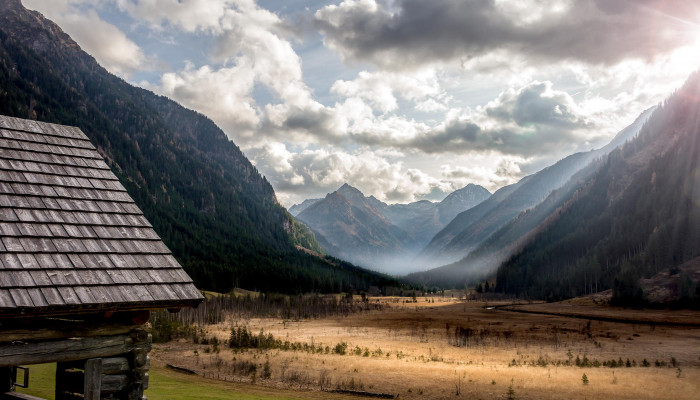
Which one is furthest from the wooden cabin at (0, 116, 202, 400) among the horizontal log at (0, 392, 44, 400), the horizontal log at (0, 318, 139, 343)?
the horizontal log at (0, 392, 44, 400)

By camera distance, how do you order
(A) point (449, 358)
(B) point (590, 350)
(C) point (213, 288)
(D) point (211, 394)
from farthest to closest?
(C) point (213, 288) < (B) point (590, 350) < (A) point (449, 358) < (D) point (211, 394)

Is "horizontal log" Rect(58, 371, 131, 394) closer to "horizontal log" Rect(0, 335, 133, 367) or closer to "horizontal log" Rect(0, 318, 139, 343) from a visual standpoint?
"horizontal log" Rect(0, 335, 133, 367)

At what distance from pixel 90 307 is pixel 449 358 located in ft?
141

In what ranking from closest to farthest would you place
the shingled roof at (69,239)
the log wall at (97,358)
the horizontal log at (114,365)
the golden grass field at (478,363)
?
the shingled roof at (69,239)
the log wall at (97,358)
the horizontal log at (114,365)
the golden grass field at (478,363)

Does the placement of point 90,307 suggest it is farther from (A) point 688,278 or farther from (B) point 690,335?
(A) point 688,278

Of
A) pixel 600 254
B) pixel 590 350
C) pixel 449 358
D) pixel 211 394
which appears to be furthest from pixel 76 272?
pixel 600 254

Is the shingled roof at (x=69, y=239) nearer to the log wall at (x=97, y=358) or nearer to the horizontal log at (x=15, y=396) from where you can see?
the log wall at (x=97, y=358)

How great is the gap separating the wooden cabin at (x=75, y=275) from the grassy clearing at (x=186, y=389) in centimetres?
1019

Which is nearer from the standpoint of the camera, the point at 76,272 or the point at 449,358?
the point at 76,272

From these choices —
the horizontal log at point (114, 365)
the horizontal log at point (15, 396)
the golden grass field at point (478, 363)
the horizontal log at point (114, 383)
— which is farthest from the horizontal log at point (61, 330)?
the golden grass field at point (478, 363)

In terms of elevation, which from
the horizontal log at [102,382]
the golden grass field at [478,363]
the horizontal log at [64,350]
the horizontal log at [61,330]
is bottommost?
the golden grass field at [478,363]

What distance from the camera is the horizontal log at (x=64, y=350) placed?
10534mm

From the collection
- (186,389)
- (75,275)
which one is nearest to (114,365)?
(75,275)

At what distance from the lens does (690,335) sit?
69438 mm
